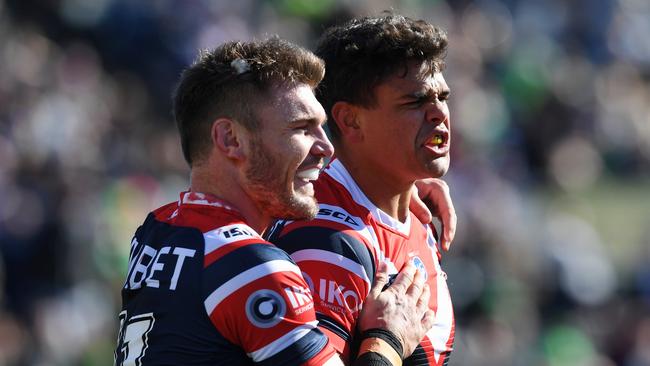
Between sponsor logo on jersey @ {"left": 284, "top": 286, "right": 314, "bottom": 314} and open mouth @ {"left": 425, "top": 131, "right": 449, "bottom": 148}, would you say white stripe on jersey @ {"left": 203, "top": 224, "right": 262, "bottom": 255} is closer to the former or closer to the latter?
sponsor logo on jersey @ {"left": 284, "top": 286, "right": 314, "bottom": 314}

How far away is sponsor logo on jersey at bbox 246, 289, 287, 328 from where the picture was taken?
3.51 m

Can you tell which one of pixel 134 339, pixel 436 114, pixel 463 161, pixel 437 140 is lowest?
pixel 463 161

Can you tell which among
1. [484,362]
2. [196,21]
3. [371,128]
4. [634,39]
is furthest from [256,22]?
[371,128]

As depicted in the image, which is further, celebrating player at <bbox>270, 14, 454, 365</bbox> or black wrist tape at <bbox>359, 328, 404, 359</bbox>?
celebrating player at <bbox>270, 14, 454, 365</bbox>

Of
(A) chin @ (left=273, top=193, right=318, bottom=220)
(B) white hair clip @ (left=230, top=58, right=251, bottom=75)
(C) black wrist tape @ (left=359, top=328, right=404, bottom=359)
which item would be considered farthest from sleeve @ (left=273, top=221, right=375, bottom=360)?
(B) white hair clip @ (left=230, top=58, right=251, bottom=75)

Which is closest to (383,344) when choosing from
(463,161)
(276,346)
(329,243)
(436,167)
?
(329,243)

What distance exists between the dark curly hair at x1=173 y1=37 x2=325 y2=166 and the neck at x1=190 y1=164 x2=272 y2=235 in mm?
74

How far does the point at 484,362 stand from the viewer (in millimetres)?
11555

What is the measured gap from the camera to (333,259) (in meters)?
4.24

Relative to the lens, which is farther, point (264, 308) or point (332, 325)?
point (332, 325)

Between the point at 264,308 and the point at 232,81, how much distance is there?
0.85 metres

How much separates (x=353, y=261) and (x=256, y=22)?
10.0 metres

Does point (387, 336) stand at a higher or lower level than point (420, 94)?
lower

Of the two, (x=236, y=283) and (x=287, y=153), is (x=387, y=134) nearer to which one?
(x=287, y=153)
